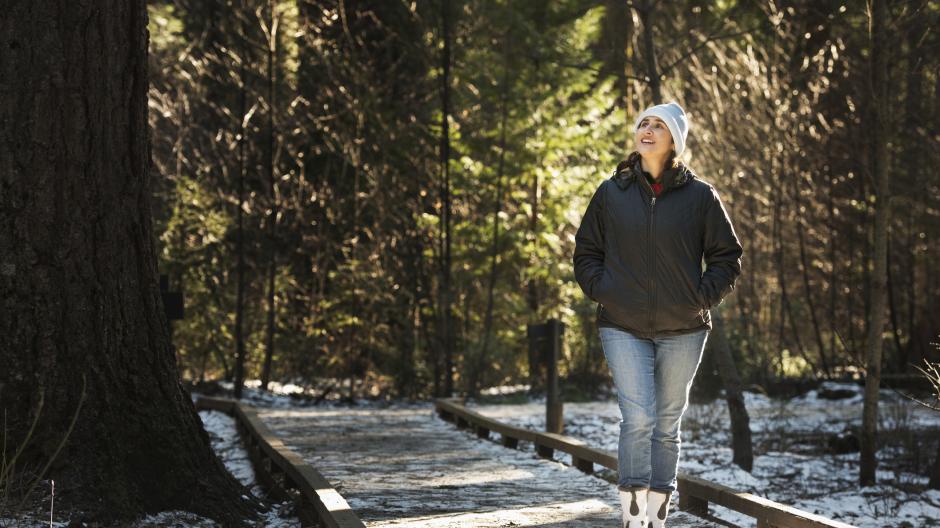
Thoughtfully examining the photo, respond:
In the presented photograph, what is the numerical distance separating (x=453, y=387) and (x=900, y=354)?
7.17m

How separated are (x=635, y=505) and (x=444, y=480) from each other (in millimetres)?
2833

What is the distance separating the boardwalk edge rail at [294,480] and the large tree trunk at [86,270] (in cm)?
47

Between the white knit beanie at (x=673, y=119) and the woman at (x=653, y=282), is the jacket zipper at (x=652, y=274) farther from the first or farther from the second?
the white knit beanie at (x=673, y=119)

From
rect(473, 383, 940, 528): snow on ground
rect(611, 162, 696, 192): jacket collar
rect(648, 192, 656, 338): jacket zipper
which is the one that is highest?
rect(611, 162, 696, 192): jacket collar

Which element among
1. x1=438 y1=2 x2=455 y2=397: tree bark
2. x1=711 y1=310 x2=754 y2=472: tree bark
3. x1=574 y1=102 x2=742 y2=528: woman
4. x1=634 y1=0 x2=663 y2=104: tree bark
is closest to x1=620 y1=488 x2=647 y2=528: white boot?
x1=574 y1=102 x2=742 y2=528: woman

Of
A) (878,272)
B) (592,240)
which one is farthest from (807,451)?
Answer: (592,240)

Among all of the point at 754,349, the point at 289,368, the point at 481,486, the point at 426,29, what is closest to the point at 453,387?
the point at 289,368

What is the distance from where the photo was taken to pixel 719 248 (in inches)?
209

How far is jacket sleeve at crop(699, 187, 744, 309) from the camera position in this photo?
17.2 ft

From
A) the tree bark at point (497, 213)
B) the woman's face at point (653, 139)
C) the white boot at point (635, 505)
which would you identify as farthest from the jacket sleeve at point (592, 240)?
the tree bark at point (497, 213)

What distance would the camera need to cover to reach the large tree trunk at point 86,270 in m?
6.00

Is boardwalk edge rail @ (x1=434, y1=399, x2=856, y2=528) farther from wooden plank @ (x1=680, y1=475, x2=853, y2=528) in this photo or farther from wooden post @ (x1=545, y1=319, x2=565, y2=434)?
wooden post @ (x1=545, y1=319, x2=565, y2=434)

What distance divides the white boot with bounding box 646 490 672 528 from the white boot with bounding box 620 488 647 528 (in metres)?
0.06

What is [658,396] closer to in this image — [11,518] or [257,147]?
[11,518]
